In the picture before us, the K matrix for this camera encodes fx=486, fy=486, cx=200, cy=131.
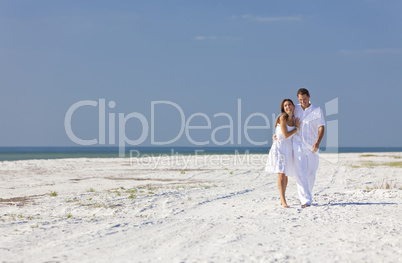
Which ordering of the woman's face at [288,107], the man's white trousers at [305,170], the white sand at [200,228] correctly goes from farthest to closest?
the man's white trousers at [305,170] < the woman's face at [288,107] < the white sand at [200,228]

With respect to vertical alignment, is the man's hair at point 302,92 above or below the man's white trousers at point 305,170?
above

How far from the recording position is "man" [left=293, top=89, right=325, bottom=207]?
7969 millimetres

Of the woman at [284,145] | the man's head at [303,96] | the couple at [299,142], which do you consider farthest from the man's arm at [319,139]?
the man's head at [303,96]

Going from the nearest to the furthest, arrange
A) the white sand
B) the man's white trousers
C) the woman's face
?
1. the white sand
2. the woman's face
3. the man's white trousers

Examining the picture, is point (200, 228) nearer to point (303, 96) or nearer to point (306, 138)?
point (306, 138)

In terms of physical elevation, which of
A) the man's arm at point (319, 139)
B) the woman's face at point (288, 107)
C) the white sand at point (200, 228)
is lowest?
the white sand at point (200, 228)

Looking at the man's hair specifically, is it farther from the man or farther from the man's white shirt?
the man's white shirt

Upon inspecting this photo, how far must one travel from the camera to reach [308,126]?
8008 mm

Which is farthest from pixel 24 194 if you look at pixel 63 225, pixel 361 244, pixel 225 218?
pixel 361 244

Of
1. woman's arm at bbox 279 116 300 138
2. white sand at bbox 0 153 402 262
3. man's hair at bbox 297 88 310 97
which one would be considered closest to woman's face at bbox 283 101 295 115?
woman's arm at bbox 279 116 300 138

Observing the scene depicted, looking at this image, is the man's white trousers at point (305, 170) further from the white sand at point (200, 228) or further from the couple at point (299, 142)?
the white sand at point (200, 228)

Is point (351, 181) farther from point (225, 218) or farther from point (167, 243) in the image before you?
point (167, 243)

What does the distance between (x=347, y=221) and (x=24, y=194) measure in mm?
7835

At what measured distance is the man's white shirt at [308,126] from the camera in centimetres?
798
